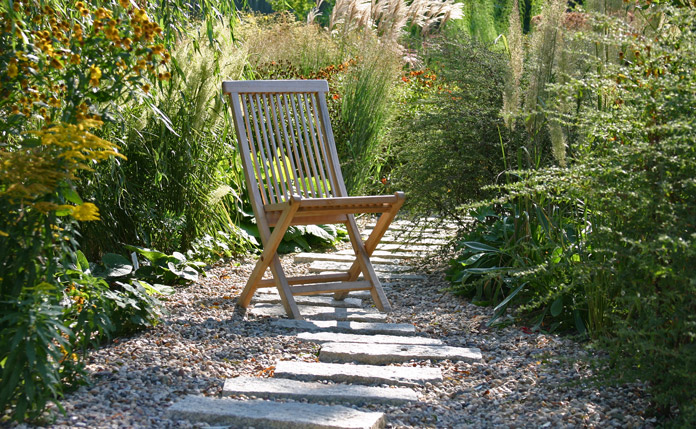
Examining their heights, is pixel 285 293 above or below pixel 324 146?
below

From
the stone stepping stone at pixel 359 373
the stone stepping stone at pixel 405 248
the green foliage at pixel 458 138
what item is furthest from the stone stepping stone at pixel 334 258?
the stone stepping stone at pixel 359 373

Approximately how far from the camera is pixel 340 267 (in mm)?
4766

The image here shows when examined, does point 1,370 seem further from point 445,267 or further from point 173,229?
point 445,267

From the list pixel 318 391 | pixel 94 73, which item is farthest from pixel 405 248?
pixel 94 73

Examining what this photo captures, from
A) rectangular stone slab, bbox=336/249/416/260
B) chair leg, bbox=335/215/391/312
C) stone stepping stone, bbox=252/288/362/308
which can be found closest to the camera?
chair leg, bbox=335/215/391/312

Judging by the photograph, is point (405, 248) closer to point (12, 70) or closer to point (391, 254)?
point (391, 254)

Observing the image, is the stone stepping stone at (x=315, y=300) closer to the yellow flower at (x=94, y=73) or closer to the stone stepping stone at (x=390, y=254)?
the stone stepping stone at (x=390, y=254)

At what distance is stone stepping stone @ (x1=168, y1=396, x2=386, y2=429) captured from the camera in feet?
6.79

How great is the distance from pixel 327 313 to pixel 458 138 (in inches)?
60.7

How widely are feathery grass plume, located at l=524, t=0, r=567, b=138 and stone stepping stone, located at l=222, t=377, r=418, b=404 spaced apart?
5.55ft

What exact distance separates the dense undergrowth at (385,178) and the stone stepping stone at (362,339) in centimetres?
50

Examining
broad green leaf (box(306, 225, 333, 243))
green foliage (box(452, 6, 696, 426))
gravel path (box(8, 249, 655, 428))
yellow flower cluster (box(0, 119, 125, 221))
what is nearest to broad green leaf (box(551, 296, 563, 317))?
gravel path (box(8, 249, 655, 428))

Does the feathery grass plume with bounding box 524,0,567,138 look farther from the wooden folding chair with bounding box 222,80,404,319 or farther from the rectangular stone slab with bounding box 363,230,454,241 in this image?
the rectangular stone slab with bounding box 363,230,454,241

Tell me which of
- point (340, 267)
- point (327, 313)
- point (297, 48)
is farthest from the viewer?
point (297, 48)
